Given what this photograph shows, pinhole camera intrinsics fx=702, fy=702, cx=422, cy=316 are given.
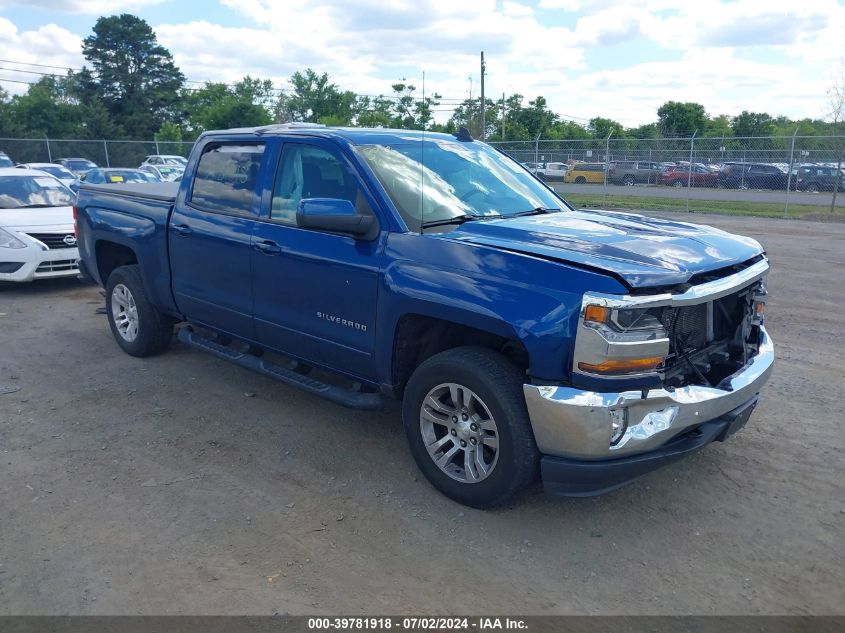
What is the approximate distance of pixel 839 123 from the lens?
78.4 feet

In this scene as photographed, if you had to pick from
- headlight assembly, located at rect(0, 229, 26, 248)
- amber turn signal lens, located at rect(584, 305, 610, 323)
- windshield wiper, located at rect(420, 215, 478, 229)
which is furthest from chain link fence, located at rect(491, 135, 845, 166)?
amber turn signal lens, located at rect(584, 305, 610, 323)

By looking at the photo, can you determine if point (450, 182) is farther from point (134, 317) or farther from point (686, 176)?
point (686, 176)

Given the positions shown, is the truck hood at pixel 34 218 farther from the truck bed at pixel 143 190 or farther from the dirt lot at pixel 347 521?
the dirt lot at pixel 347 521

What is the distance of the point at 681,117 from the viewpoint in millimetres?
49375

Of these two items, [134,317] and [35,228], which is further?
[35,228]

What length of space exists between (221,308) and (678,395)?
3.35 meters

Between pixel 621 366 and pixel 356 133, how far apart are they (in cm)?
245

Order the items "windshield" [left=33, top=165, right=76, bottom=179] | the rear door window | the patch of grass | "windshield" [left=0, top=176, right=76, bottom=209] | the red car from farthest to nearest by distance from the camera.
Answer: "windshield" [left=33, top=165, right=76, bottom=179], the red car, the patch of grass, "windshield" [left=0, top=176, right=76, bottom=209], the rear door window

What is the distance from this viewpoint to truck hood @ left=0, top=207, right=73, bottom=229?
9.27 meters

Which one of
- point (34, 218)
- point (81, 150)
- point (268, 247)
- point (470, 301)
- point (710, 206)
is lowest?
point (710, 206)

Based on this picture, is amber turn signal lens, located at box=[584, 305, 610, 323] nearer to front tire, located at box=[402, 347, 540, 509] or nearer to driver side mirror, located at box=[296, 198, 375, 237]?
front tire, located at box=[402, 347, 540, 509]

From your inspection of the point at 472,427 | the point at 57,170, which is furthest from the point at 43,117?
the point at 472,427

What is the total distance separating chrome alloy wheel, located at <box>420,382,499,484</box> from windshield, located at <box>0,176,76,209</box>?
8.41 m

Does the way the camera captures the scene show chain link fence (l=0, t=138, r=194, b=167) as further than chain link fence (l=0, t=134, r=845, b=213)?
Yes
